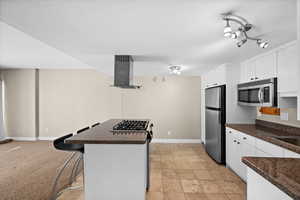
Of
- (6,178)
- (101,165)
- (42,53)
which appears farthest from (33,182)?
(42,53)

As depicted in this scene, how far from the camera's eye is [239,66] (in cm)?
363

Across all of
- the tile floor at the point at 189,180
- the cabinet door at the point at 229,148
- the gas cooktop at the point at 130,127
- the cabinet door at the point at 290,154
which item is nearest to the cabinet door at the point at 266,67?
the cabinet door at the point at 229,148

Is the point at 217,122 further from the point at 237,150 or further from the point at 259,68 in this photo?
the point at 259,68

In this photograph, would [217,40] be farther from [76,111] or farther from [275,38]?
[76,111]

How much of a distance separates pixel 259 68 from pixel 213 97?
1150mm

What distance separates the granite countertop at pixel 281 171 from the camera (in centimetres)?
81

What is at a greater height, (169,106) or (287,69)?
(287,69)

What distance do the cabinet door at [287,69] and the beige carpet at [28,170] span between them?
352 centimetres

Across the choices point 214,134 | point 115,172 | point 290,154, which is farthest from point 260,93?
point 115,172

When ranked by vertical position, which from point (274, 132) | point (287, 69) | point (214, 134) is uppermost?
point (287, 69)

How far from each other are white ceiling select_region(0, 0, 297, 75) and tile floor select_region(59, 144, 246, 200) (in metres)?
2.11

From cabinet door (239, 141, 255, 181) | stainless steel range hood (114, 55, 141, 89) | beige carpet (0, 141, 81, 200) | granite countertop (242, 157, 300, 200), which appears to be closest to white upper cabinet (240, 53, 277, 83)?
cabinet door (239, 141, 255, 181)

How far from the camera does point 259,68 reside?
299 centimetres

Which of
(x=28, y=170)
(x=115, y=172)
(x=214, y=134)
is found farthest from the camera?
(x=214, y=134)
